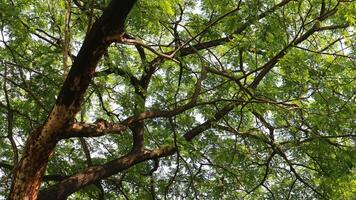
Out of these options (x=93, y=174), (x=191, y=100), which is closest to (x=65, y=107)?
(x=191, y=100)

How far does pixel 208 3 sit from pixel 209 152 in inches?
109

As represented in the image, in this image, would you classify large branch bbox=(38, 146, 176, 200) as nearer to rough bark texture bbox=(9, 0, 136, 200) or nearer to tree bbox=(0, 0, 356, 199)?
tree bbox=(0, 0, 356, 199)

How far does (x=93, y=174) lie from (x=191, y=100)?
1.87 metres

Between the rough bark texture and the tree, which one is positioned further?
the tree

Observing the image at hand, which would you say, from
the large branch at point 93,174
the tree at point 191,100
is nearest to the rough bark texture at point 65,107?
the tree at point 191,100

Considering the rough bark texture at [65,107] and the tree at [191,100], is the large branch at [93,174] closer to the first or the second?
the tree at [191,100]

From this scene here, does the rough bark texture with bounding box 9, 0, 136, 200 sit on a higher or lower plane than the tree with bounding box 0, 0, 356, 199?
lower

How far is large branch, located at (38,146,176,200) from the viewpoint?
18.6 feet

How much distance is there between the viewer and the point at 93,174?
6.31m

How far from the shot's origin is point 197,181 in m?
8.09

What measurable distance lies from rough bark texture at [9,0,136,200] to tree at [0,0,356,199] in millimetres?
14

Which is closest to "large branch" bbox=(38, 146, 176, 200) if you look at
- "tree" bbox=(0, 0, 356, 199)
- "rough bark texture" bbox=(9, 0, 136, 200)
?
"tree" bbox=(0, 0, 356, 199)

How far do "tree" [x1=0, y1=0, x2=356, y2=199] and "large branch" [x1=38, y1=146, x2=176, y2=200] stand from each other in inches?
0.7

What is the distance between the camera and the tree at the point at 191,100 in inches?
211
